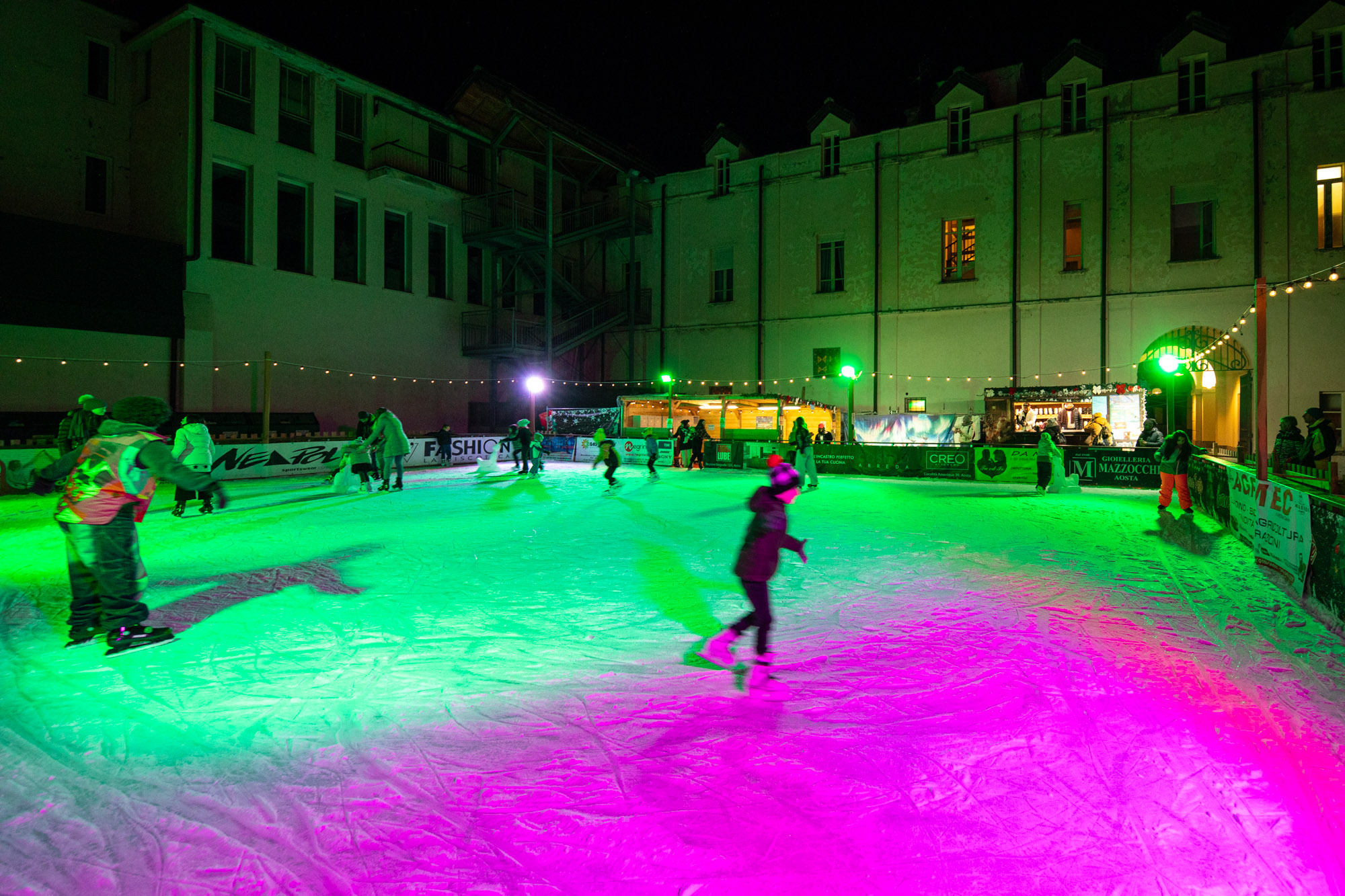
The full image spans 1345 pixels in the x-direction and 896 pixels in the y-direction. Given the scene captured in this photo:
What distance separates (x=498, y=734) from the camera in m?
3.54

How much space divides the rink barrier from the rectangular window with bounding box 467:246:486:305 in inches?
948

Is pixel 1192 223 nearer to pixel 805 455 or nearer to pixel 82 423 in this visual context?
pixel 805 455

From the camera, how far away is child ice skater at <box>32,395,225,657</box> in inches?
180

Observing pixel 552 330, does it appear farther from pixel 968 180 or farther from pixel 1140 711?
pixel 1140 711

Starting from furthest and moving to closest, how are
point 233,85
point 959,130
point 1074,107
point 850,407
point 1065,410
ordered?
point 959,130
point 1074,107
point 850,407
point 1065,410
point 233,85

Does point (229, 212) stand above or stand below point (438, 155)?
below

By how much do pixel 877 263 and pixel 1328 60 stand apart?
43.2 ft

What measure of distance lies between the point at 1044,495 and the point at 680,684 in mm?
13375

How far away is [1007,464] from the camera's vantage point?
18.1m

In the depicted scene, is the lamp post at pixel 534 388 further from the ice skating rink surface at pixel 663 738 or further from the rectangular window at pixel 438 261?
the ice skating rink surface at pixel 663 738

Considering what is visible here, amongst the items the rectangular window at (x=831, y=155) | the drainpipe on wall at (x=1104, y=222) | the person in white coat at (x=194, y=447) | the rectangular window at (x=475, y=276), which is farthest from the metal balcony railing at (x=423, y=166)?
the drainpipe on wall at (x=1104, y=222)

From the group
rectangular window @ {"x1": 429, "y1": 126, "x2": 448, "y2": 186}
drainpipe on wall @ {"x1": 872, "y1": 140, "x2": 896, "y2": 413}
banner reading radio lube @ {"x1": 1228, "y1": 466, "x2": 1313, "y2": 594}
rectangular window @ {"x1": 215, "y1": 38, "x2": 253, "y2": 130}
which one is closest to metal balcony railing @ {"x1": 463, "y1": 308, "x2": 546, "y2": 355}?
rectangular window @ {"x1": 429, "y1": 126, "x2": 448, "y2": 186}

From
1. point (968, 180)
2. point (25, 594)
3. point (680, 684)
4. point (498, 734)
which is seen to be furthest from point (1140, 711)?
point (968, 180)

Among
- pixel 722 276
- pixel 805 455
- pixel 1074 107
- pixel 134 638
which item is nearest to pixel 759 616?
pixel 134 638
